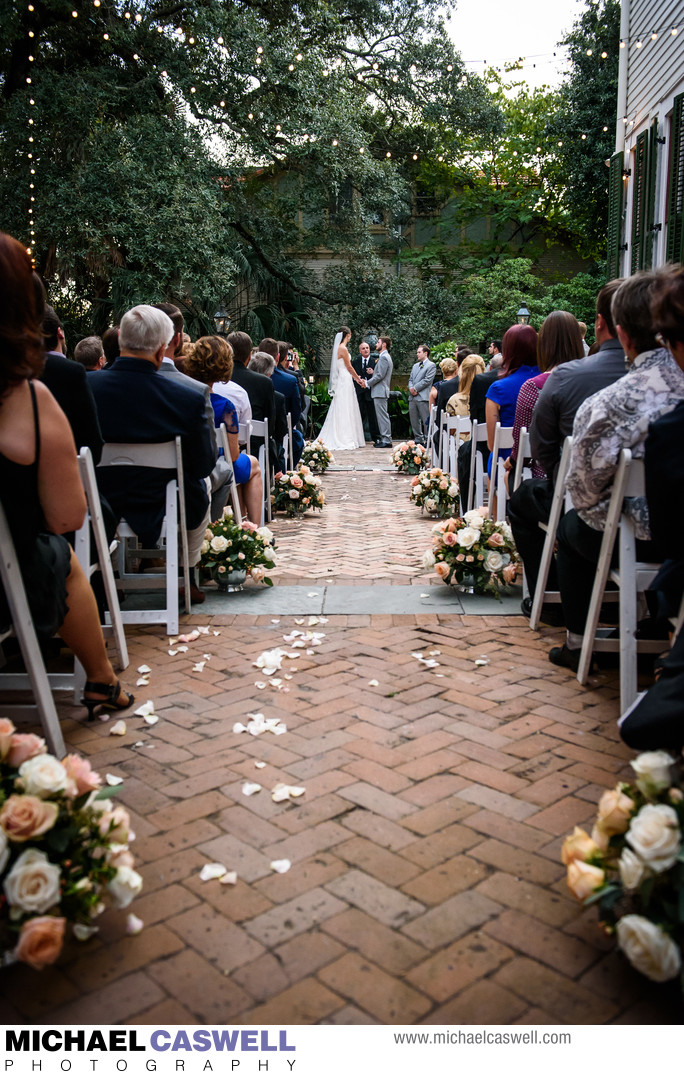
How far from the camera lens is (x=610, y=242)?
38.3 ft

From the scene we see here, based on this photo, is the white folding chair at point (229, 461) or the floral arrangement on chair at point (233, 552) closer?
the floral arrangement on chair at point (233, 552)

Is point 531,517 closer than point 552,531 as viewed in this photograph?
No

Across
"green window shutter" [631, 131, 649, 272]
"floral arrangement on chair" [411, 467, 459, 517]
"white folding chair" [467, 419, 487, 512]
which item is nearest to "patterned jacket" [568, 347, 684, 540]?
"white folding chair" [467, 419, 487, 512]

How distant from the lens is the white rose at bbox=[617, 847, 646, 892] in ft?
5.66

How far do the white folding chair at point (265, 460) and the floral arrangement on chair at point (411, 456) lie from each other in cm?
374

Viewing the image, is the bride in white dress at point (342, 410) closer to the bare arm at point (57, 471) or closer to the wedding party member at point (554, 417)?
the wedding party member at point (554, 417)

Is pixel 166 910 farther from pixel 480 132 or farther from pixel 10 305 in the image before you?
pixel 480 132

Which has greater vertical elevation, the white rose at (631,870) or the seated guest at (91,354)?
the seated guest at (91,354)

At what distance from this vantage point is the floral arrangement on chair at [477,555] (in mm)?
5016

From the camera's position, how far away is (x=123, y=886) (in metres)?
1.94

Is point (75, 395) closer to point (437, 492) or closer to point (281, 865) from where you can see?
point (281, 865)

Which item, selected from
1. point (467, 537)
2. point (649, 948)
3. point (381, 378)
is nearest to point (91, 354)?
point (467, 537)

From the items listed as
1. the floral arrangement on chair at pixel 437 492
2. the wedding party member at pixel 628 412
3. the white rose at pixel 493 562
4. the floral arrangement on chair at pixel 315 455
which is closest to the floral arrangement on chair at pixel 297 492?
the floral arrangement on chair at pixel 437 492

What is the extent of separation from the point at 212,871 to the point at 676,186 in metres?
8.39
